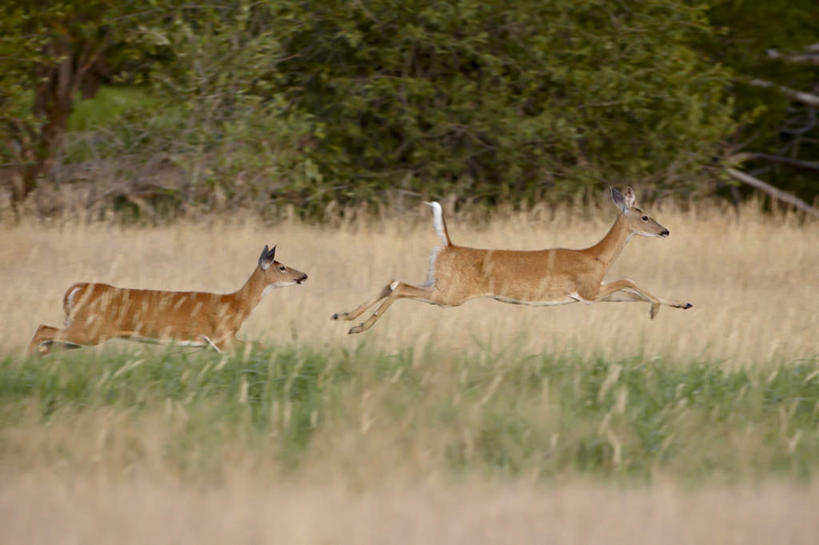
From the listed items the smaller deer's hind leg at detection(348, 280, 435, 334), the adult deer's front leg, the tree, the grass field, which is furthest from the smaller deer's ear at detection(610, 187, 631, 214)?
the tree

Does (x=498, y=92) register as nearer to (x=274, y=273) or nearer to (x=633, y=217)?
(x=633, y=217)

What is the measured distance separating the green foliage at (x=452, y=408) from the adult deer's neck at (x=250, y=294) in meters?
0.65

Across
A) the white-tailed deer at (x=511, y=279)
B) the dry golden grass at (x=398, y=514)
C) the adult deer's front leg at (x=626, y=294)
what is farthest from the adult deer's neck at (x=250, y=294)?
the dry golden grass at (x=398, y=514)

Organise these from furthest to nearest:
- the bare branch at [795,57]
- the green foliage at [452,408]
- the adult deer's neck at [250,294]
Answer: the bare branch at [795,57]
the adult deer's neck at [250,294]
the green foliage at [452,408]

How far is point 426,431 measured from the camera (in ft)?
18.1

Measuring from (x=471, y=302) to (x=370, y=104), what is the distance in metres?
7.50

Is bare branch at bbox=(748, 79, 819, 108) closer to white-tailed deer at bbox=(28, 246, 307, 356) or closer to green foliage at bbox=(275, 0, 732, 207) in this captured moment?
green foliage at bbox=(275, 0, 732, 207)

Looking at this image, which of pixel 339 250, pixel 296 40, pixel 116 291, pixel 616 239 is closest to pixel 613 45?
pixel 296 40

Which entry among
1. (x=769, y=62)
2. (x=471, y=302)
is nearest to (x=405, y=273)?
(x=471, y=302)

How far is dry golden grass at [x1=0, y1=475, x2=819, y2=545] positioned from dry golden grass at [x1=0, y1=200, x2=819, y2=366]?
94.9 inches

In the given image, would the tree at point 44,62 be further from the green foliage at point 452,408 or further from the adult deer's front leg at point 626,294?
the green foliage at point 452,408

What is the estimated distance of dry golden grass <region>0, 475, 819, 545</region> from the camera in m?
4.14

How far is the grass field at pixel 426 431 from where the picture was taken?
170 inches

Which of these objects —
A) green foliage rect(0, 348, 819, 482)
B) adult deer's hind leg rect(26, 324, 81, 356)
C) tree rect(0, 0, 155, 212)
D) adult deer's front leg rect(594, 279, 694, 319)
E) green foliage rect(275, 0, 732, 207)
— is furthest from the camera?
green foliage rect(275, 0, 732, 207)
